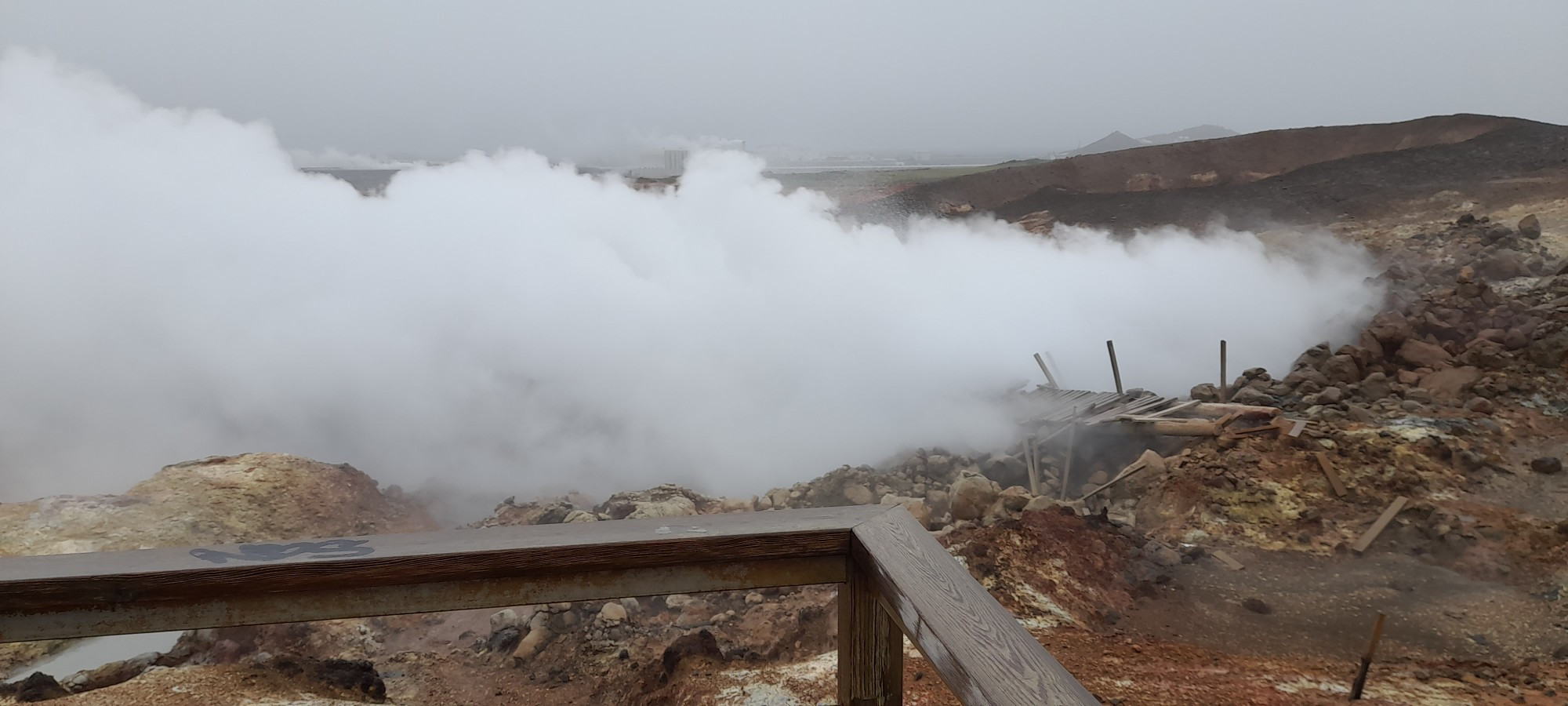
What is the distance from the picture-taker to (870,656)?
1121 mm

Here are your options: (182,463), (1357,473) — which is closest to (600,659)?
(182,463)

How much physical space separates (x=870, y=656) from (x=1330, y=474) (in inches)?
253

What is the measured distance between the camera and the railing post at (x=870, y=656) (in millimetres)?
1115

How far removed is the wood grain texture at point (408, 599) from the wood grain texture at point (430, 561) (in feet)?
0.04

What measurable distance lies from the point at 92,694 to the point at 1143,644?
4.37m

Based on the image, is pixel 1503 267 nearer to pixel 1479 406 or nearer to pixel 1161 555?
pixel 1479 406

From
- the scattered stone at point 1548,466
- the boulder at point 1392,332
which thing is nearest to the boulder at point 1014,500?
the scattered stone at point 1548,466

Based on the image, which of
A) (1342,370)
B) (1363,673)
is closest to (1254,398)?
(1342,370)

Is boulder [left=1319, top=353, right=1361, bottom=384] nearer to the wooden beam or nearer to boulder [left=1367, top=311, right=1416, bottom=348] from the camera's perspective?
boulder [left=1367, top=311, right=1416, bottom=348]

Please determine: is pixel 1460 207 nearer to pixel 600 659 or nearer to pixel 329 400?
pixel 600 659

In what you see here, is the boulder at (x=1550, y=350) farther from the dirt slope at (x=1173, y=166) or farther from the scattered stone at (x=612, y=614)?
the dirt slope at (x=1173, y=166)

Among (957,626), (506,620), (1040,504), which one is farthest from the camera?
(1040,504)

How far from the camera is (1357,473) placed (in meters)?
6.12

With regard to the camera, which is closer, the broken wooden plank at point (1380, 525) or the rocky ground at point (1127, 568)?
the rocky ground at point (1127, 568)
